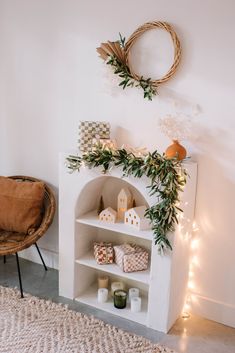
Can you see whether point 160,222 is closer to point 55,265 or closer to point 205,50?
point 205,50

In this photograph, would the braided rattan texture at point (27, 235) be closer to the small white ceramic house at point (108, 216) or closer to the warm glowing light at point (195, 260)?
the small white ceramic house at point (108, 216)

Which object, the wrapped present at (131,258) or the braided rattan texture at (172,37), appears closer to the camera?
the braided rattan texture at (172,37)

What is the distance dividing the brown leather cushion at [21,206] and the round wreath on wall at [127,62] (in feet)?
3.37

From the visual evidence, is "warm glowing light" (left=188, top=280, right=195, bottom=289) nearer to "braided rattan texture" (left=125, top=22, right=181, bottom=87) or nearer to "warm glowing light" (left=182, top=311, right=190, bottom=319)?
"warm glowing light" (left=182, top=311, right=190, bottom=319)

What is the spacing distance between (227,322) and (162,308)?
18.9 inches

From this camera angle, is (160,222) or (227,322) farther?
(227,322)

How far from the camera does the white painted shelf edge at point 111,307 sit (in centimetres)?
238

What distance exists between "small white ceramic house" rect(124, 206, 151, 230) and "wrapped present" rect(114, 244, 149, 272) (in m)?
0.21

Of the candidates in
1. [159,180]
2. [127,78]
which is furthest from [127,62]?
[159,180]

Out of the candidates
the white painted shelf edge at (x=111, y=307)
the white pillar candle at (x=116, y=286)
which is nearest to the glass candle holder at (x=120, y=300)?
the white painted shelf edge at (x=111, y=307)

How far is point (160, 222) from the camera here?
6.89 ft

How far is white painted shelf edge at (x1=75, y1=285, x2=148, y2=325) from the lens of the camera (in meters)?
2.38

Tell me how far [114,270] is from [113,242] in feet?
1.09

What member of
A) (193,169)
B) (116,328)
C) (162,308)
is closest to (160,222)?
(193,169)
